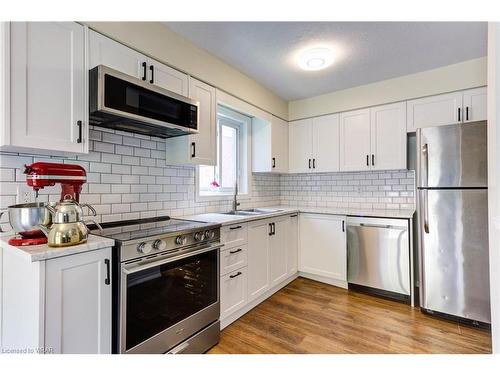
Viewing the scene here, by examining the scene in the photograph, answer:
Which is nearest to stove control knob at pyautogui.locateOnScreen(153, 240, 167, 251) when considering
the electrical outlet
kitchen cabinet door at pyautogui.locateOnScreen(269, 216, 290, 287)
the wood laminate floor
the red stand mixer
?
the red stand mixer

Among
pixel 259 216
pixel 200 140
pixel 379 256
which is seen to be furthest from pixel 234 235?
pixel 379 256

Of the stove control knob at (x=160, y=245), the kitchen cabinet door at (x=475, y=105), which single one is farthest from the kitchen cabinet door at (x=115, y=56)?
the kitchen cabinet door at (x=475, y=105)

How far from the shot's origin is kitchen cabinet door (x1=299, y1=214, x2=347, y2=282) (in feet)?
10.1

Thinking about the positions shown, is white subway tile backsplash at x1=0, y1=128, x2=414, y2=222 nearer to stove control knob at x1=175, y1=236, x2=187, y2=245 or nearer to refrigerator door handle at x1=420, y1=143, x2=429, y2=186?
stove control knob at x1=175, y1=236, x2=187, y2=245

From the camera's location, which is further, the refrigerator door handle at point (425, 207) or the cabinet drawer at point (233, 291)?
the refrigerator door handle at point (425, 207)

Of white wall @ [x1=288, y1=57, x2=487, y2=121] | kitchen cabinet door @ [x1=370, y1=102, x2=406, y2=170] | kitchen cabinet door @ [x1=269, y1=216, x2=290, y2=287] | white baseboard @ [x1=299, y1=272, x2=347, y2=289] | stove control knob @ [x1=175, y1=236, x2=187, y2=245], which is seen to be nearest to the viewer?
stove control knob @ [x1=175, y1=236, x2=187, y2=245]

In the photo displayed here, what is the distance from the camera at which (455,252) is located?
231 centimetres

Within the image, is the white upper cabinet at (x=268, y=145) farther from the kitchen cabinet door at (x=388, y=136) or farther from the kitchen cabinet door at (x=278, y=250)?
the kitchen cabinet door at (x=388, y=136)

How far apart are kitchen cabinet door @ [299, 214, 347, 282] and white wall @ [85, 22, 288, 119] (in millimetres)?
1616

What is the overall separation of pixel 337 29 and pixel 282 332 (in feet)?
8.22

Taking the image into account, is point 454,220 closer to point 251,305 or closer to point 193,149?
point 251,305

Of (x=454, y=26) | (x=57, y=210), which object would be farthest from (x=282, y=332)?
(x=454, y=26)

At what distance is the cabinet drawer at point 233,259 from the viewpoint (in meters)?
2.16

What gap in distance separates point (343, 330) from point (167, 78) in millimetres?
2526
